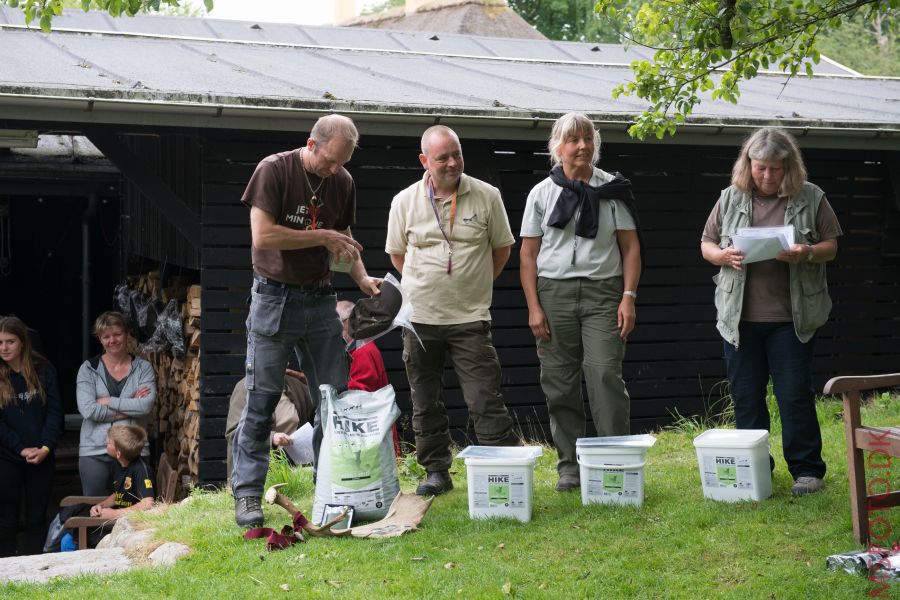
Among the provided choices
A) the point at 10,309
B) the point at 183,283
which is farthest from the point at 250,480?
the point at 10,309

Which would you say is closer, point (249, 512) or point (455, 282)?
point (249, 512)

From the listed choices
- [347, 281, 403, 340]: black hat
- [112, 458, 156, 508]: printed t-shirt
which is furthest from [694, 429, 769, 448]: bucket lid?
[112, 458, 156, 508]: printed t-shirt

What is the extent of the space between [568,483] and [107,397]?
3687 millimetres

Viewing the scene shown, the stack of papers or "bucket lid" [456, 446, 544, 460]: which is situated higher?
the stack of papers

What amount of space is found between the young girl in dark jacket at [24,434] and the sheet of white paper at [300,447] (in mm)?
2064

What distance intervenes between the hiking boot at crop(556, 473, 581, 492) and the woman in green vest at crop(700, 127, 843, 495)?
91 cm

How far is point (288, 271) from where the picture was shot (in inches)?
182

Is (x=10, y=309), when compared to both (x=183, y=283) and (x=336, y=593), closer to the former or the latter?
(x=183, y=283)

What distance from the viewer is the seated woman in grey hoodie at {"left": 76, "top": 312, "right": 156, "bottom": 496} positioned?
7070mm

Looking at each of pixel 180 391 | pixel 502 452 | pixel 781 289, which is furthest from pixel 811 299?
pixel 180 391

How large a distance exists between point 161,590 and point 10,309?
8.69 m

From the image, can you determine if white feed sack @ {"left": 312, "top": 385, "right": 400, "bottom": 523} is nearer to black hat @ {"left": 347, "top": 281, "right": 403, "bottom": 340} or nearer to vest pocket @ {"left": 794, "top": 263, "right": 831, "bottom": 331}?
black hat @ {"left": 347, "top": 281, "right": 403, "bottom": 340}

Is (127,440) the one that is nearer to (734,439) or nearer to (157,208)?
(157,208)

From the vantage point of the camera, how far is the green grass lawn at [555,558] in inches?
149
